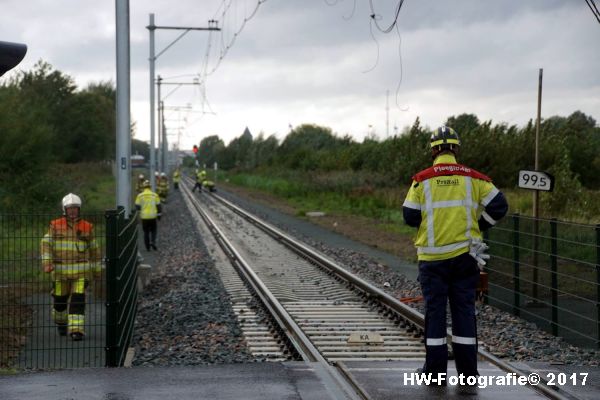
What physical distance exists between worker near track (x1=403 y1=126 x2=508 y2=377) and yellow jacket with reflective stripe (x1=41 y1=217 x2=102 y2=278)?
4.80m

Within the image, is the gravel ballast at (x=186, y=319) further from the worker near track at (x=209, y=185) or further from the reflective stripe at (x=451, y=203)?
the worker near track at (x=209, y=185)


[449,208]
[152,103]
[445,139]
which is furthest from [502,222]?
[152,103]

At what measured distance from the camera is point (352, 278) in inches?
638

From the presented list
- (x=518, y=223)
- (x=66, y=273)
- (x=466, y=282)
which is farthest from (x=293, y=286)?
(x=466, y=282)

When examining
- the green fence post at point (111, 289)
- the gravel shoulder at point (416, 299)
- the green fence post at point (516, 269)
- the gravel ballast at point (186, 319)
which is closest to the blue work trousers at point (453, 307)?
the gravel shoulder at point (416, 299)

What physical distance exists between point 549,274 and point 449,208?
201 inches

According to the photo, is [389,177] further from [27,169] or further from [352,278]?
[352,278]

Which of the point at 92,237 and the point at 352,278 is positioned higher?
the point at 92,237

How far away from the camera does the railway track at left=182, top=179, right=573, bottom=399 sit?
9805mm

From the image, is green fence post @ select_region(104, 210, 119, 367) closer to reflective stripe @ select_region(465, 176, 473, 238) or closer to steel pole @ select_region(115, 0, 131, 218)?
reflective stripe @ select_region(465, 176, 473, 238)

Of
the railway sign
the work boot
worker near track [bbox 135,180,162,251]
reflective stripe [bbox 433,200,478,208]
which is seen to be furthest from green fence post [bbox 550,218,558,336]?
worker near track [bbox 135,180,162,251]

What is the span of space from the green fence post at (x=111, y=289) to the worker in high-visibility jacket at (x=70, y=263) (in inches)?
61.3

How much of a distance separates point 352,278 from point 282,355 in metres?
6.20

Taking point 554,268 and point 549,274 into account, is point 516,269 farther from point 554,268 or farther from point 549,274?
point 554,268
